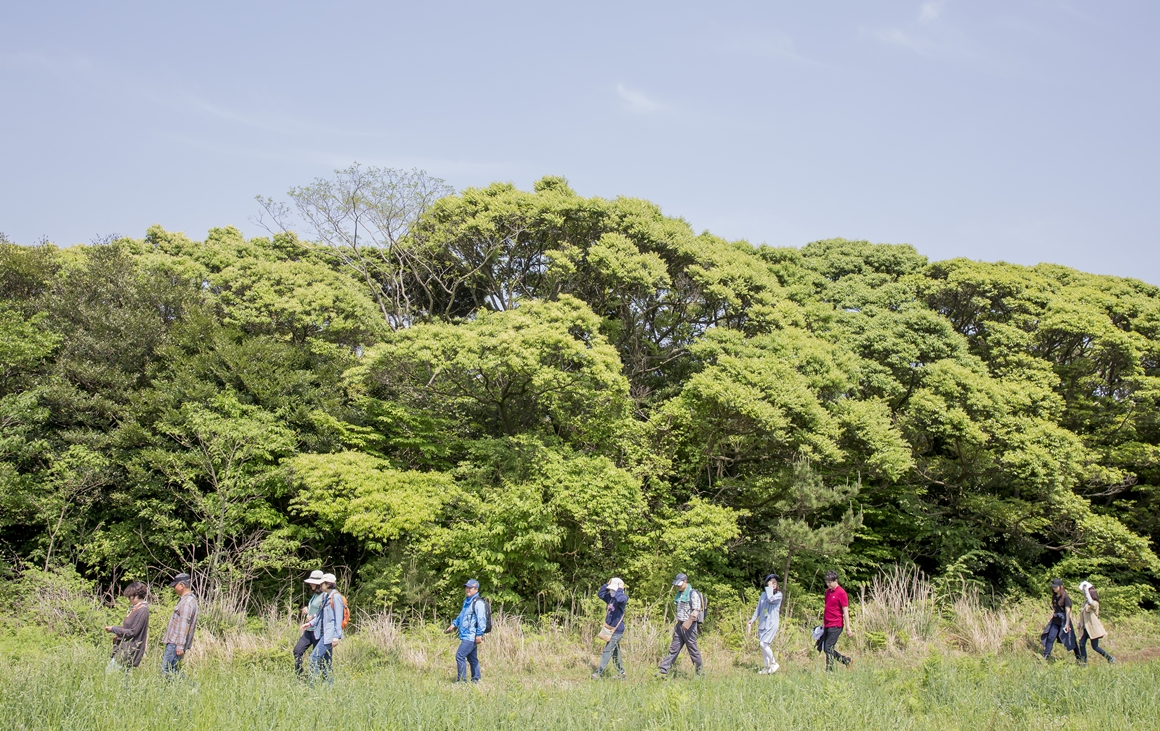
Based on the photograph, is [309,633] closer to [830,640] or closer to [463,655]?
[463,655]

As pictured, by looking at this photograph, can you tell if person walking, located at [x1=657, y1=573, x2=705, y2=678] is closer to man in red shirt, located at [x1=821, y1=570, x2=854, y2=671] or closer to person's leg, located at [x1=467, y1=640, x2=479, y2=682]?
man in red shirt, located at [x1=821, y1=570, x2=854, y2=671]

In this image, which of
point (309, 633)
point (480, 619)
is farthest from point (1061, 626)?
point (309, 633)

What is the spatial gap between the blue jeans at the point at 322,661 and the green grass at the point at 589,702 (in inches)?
11.7

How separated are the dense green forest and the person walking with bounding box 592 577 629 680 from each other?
5.10 meters

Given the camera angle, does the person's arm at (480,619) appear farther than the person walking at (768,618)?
No

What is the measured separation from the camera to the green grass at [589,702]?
5.40 metres

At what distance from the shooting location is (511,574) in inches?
588

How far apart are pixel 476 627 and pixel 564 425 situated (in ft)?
28.9

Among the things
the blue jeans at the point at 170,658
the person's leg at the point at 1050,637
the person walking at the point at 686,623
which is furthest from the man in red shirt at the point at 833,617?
the blue jeans at the point at 170,658

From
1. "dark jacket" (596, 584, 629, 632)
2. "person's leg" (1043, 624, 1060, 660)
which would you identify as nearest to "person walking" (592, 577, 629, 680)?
"dark jacket" (596, 584, 629, 632)

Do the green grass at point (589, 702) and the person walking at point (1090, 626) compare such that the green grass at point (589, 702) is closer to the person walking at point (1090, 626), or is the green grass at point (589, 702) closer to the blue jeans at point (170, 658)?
the blue jeans at point (170, 658)

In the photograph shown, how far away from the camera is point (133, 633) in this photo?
7.27 metres

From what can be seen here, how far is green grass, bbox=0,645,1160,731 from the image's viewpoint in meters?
5.40

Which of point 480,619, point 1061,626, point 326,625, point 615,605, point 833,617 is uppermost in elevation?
point 1061,626
